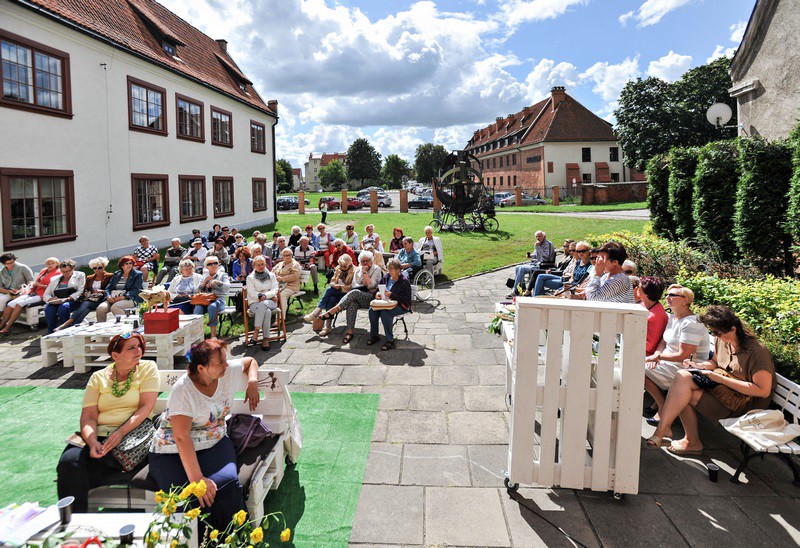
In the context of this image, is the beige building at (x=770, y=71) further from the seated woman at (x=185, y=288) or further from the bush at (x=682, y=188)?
the seated woman at (x=185, y=288)

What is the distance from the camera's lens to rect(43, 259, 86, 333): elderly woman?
8719 millimetres

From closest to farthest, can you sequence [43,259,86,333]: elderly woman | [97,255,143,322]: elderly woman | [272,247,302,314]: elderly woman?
[43,259,86,333]: elderly woman → [97,255,143,322]: elderly woman → [272,247,302,314]: elderly woman

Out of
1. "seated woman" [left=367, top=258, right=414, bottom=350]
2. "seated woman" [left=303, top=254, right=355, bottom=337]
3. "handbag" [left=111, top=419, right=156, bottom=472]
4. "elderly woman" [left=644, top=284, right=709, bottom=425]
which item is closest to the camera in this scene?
"handbag" [left=111, top=419, right=156, bottom=472]

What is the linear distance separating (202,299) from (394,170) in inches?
3859

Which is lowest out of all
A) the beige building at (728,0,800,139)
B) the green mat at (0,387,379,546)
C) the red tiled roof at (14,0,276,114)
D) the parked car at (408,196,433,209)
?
the green mat at (0,387,379,546)

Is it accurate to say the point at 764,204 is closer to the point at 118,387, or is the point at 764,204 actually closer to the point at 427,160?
the point at 118,387

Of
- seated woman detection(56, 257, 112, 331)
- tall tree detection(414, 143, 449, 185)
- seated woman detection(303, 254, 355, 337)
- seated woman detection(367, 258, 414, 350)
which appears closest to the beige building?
seated woman detection(367, 258, 414, 350)

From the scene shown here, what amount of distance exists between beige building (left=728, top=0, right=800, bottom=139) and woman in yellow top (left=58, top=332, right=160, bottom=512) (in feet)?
45.6

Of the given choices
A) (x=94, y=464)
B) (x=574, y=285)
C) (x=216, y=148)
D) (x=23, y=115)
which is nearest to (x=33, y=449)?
(x=94, y=464)

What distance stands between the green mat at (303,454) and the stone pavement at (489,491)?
0.14 meters

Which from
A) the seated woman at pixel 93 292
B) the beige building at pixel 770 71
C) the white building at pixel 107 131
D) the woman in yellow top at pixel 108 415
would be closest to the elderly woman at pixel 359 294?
the seated woman at pixel 93 292

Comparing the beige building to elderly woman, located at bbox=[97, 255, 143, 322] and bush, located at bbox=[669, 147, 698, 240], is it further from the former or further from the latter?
elderly woman, located at bbox=[97, 255, 143, 322]

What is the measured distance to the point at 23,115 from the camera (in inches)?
507

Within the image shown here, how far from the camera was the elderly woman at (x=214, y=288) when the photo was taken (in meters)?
8.46
